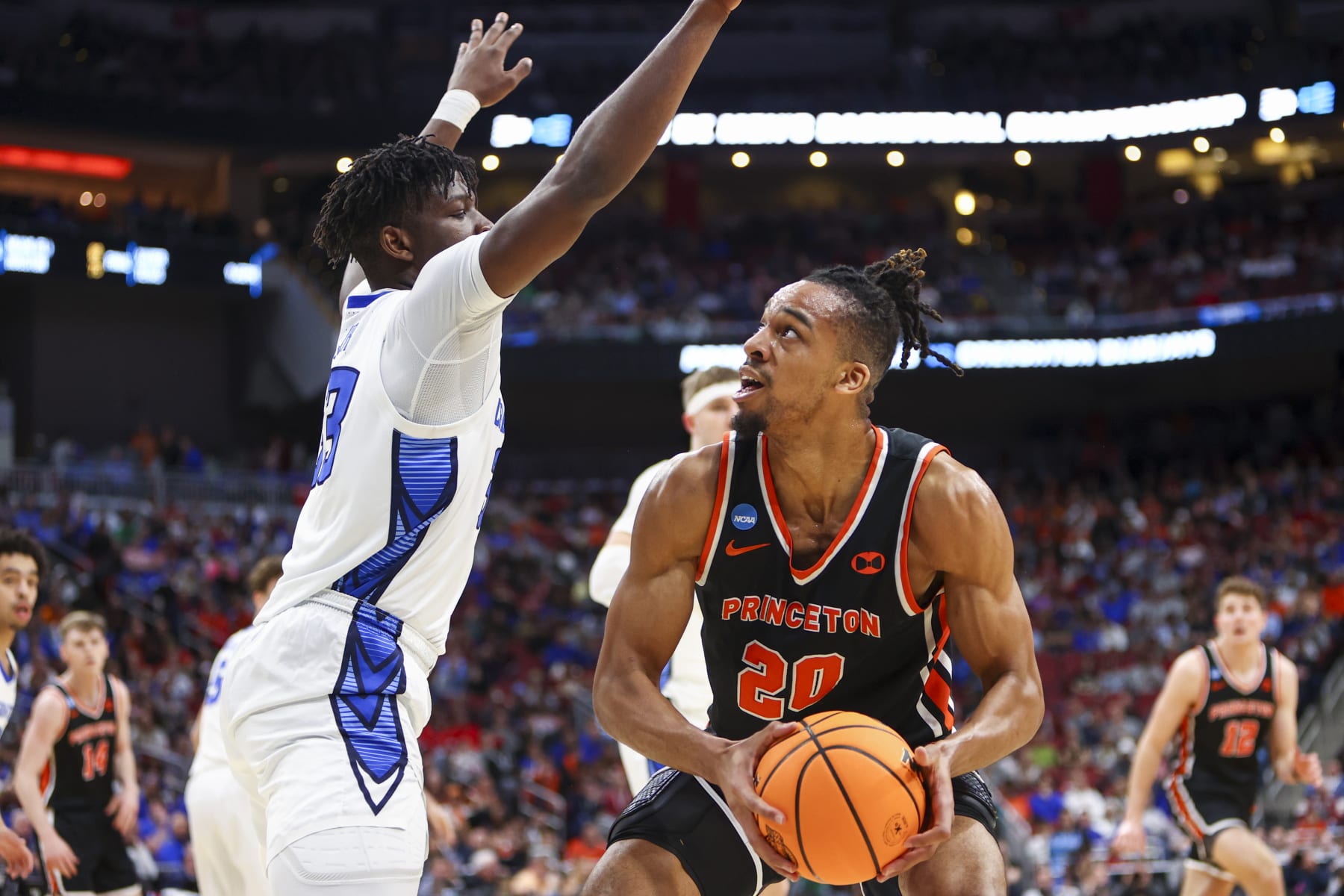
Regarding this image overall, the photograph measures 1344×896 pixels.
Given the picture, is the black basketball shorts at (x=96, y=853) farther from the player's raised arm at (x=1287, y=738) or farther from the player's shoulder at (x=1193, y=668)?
the player's raised arm at (x=1287, y=738)

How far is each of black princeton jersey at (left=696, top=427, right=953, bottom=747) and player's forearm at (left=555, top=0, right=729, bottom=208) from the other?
1.17 metres

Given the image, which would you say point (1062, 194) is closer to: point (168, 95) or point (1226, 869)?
point (168, 95)

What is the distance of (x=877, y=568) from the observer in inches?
159

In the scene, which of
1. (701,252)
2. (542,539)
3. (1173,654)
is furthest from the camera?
(701,252)

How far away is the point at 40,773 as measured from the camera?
8.59 m

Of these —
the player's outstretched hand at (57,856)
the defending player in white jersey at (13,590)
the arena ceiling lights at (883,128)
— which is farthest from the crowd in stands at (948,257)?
the defending player in white jersey at (13,590)

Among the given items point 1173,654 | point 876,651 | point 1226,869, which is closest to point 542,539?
point 1173,654

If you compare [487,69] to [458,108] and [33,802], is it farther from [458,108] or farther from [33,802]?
[33,802]

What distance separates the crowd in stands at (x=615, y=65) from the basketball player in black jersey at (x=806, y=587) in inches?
986

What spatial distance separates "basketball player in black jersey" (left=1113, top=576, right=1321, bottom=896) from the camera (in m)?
8.41

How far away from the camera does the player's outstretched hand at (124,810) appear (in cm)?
867

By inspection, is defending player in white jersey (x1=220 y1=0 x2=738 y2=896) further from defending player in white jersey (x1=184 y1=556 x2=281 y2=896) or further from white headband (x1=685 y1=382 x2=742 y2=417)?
defending player in white jersey (x1=184 y1=556 x2=281 y2=896)

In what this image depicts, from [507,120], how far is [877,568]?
2585 cm

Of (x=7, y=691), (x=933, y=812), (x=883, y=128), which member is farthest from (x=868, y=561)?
(x=883, y=128)
